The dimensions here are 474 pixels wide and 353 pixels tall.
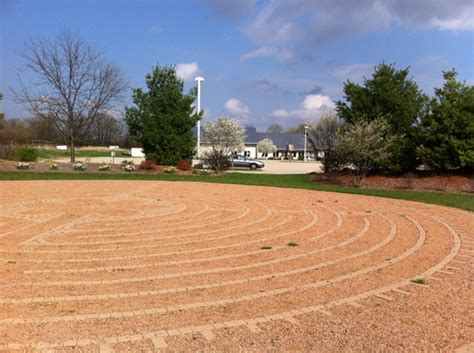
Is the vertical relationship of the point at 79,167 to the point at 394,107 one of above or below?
below

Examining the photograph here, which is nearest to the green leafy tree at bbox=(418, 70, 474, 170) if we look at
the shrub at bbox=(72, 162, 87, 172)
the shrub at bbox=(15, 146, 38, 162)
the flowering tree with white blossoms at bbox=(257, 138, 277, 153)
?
the shrub at bbox=(72, 162, 87, 172)

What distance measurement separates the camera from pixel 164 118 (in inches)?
1056

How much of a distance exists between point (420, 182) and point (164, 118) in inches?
608

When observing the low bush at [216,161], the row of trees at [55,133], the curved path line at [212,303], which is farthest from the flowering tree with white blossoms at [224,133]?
the curved path line at [212,303]

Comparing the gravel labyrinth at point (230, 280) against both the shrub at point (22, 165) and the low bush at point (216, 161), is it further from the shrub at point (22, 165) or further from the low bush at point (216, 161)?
the low bush at point (216, 161)

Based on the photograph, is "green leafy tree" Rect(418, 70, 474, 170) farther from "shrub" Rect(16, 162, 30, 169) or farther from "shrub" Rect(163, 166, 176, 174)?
"shrub" Rect(16, 162, 30, 169)

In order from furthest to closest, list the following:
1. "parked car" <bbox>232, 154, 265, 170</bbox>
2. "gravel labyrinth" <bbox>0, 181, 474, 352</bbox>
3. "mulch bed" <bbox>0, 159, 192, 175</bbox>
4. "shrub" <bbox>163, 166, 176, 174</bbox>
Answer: "parked car" <bbox>232, 154, 265, 170</bbox>
"shrub" <bbox>163, 166, 176, 174</bbox>
"mulch bed" <bbox>0, 159, 192, 175</bbox>
"gravel labyrinth" <bbox>0, 181, 474, 352</bbox>

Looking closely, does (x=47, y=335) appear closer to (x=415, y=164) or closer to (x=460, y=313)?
(x=460, y=313)

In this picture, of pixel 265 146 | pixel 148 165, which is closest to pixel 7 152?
pixel 148 165

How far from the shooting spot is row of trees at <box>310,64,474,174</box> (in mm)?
19000

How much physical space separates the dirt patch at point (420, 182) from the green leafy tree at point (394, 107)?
0.80 metres

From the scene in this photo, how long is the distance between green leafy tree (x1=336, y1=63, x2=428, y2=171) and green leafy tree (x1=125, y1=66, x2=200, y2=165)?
1037 cm

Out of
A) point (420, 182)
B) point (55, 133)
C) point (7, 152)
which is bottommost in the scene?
point (420, 182)

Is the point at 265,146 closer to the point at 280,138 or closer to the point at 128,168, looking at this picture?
the point at 280,138
